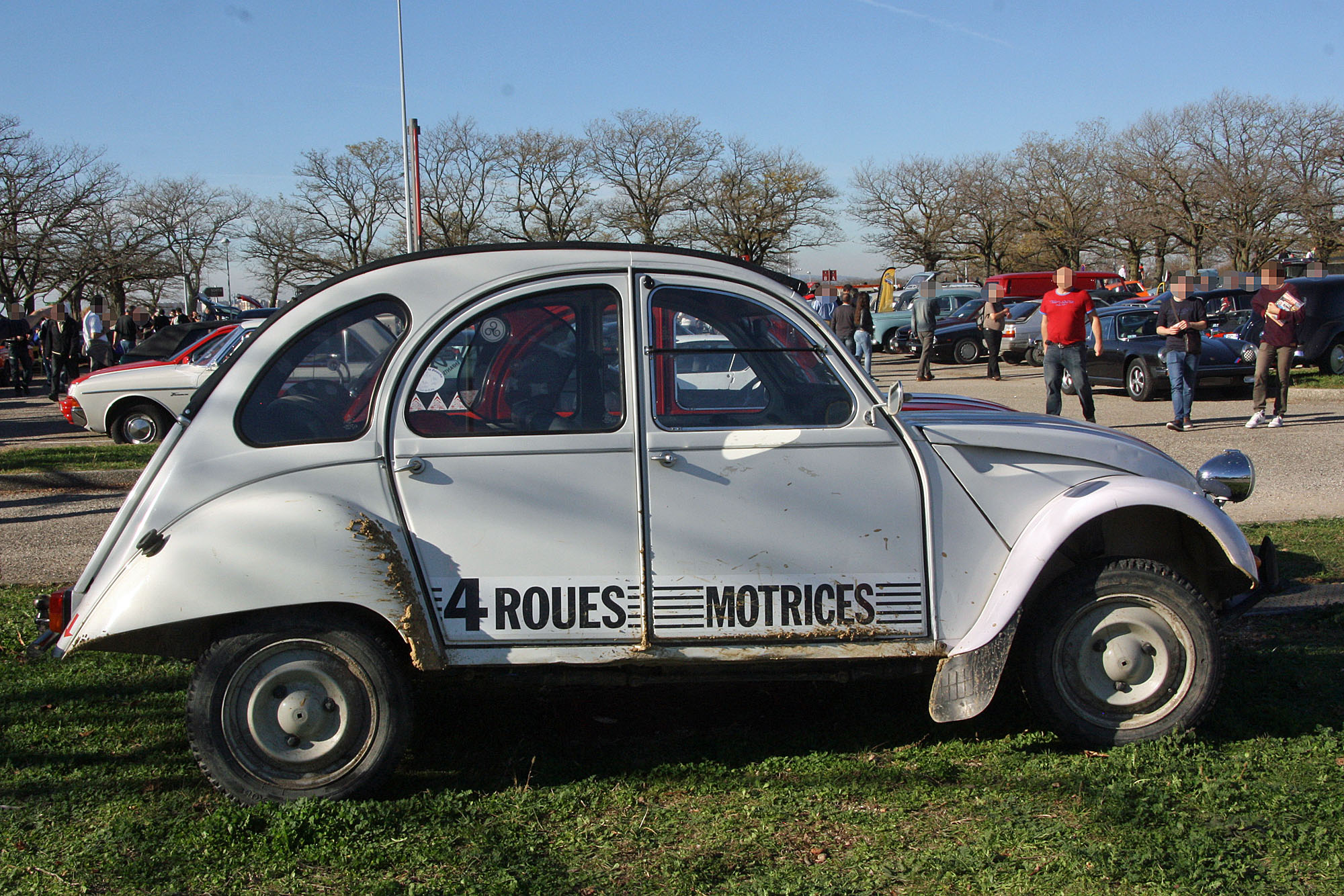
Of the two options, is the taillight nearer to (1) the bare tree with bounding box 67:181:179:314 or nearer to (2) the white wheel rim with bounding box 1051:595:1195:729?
(2) the white wheel rim with bounding box 1051:595:1195:729

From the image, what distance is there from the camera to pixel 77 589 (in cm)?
372

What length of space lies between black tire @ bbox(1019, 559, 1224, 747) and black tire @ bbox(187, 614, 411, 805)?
2.42 m

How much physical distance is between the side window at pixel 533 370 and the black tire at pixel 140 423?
11.2 meters

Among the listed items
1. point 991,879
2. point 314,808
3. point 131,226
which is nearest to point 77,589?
point 314,808

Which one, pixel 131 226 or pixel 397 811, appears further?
pixel 131 226

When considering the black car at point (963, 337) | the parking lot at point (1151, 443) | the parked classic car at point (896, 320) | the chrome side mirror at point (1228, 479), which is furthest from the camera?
the parked classic car at point (896, 320)

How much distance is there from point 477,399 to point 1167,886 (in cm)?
274

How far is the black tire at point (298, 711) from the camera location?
11.9ft

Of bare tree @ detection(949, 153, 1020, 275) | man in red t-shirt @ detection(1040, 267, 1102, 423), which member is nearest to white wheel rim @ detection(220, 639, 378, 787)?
man in red t-shirt @ detection(1040, 267, 1102, 423)

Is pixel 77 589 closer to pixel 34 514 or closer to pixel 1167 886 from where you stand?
pixel 1167 886

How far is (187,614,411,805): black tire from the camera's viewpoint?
364 centimetres

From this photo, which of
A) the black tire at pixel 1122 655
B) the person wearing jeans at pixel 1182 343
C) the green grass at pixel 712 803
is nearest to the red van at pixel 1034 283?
the person wearing jeans at pixel 1182 343

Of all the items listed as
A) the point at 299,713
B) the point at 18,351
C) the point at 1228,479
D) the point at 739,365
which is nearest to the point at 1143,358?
the point at 1228,479

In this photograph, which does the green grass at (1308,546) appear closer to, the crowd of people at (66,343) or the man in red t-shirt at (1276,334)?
the man in red t-shirt at (1276,334)
